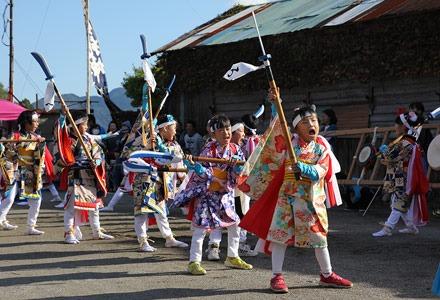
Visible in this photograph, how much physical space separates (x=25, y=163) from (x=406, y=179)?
17.6 feet

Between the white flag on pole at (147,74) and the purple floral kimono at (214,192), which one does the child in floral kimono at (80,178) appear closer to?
the white flag on pole at (147,74)

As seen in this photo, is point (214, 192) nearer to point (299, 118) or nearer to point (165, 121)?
point (299, 118)

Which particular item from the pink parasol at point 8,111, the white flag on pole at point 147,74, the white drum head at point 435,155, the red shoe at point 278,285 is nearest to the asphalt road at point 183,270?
the red shoe at point 278,285

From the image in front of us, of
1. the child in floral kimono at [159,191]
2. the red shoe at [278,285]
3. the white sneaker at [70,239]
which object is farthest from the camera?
the white sneaker at [70,239]

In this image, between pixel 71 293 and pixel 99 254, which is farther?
pixel 99 254

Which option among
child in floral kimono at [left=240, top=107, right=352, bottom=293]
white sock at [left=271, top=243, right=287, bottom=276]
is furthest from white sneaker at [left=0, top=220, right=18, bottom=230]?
white sock at [left=271, top=243, right=287, bottom=276]

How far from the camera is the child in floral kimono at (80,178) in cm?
945

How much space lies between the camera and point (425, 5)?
1470 cm

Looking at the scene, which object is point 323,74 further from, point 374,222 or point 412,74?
point 374,222

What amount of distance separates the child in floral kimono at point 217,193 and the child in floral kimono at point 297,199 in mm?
840

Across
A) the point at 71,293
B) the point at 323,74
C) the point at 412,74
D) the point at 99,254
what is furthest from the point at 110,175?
the point at 71,293

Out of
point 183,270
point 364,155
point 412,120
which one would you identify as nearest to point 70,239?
point 183,270

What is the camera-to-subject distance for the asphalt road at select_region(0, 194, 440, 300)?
6281 millimetres

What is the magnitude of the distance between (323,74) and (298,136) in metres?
10.6
